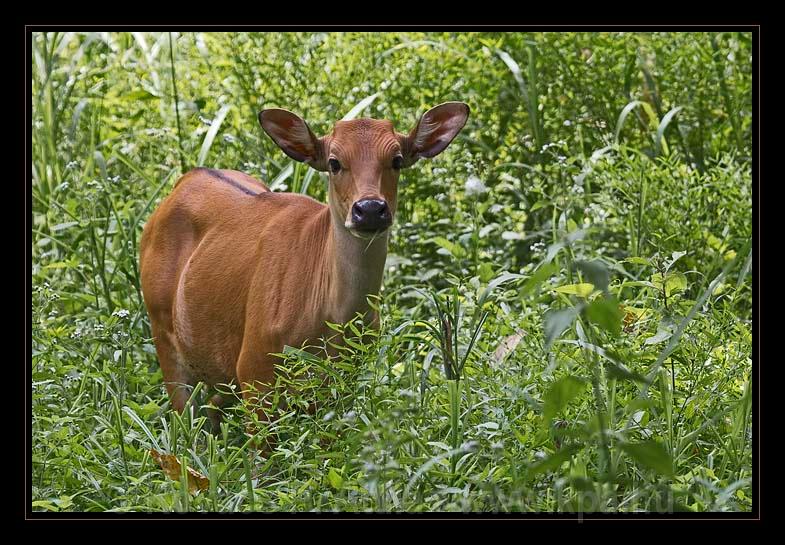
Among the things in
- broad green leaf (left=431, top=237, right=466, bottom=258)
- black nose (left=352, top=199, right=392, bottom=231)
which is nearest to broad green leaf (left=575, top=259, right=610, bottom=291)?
black nose (left=352, top=199, right=392, bottom=231)

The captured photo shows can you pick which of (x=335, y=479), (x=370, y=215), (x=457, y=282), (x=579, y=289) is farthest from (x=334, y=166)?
(x=335, y=479)

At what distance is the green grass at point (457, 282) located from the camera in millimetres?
4211

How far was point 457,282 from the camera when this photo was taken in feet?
15.7

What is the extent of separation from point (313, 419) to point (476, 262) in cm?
177

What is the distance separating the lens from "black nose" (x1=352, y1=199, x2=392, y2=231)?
15.6 feet

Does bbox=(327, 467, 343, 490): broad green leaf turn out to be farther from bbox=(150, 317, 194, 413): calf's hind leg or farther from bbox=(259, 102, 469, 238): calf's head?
bbox=(150, 317, 194, 413): calf's hind leg

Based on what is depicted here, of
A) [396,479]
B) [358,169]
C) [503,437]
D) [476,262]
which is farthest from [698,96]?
[396,479]

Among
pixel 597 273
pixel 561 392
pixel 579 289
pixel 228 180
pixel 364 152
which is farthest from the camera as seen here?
pixel 228 180

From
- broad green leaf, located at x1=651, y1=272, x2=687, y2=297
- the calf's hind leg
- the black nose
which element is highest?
the black nose

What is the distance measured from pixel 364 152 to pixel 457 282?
0.68 meters

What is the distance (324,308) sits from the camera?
505 centimetres

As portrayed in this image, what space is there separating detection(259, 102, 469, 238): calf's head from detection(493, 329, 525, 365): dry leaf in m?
0.77

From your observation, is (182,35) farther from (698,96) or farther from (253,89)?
(698,96)

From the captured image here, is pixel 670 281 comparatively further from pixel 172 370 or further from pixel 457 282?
pixel 172 370
